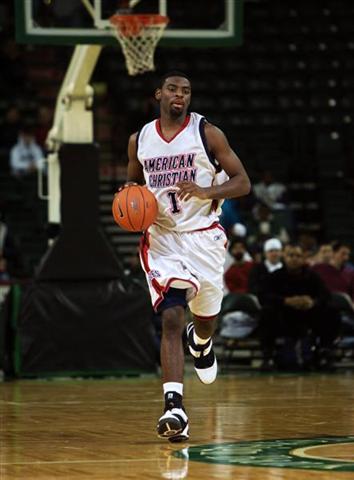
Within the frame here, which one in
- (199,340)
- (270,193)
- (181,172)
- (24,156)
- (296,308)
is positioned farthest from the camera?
(270,193)

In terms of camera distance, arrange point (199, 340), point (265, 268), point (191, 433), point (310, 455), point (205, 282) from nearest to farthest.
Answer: point (310, 455) → point (191, 433) → point (205, 282) → point (199, 340) → point (265, 268)

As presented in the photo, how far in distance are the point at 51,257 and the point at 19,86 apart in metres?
9.62

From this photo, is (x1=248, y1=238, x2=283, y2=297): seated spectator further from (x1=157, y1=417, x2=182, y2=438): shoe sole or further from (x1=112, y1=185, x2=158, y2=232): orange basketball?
(x1=157, y1=417, x2=182, y2=438): shoe sole

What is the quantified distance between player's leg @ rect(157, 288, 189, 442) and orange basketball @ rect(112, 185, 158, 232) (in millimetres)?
428

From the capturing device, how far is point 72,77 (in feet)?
48.3

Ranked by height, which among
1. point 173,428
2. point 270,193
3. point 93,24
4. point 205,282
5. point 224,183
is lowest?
point 173,428

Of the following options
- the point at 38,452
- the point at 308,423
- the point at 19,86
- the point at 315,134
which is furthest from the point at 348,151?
the point at 38,452

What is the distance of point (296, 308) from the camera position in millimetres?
15320

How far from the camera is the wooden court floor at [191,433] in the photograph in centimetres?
636

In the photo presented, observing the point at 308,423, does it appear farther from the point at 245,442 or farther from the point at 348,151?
the point at 348,151

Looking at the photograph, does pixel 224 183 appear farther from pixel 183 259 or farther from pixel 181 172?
pixel 183 259

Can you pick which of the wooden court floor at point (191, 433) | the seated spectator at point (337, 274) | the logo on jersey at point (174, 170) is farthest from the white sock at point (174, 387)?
the seated spectator at point (337, 274)

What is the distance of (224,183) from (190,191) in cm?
28

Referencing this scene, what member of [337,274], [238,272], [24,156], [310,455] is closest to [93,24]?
[238,272]
